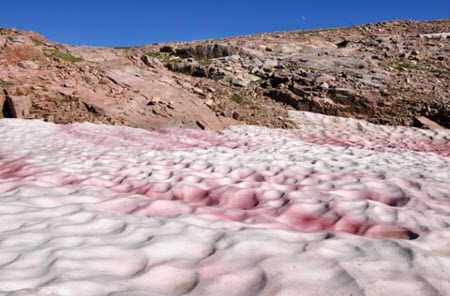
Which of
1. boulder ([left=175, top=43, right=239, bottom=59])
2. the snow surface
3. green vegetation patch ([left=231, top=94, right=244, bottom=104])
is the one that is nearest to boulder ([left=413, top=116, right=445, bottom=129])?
the snow surface

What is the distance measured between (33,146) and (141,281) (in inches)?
294

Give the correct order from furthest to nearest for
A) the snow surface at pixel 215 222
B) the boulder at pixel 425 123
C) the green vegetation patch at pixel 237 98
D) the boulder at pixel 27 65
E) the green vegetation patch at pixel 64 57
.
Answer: the green vegetation patch at pixel 237 98 → the green vegetation patch at pixel 64 57 → the boulder at pixel 27 65 → the boulder at pixel 425 123 → the snow surface at pixel 215 222

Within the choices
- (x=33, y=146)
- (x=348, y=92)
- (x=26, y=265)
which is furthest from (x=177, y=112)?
(x=26, y=265)

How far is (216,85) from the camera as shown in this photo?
19.7 meters

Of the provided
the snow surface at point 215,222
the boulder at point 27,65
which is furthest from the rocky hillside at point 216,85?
the snow surface at point 215,222

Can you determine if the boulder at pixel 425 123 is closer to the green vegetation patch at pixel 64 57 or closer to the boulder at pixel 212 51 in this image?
the boulder at pixel 212 51

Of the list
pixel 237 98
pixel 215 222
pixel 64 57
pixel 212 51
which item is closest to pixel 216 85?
pixel 237 98

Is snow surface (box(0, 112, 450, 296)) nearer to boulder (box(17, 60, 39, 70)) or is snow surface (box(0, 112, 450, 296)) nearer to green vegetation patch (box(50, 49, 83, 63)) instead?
boulder (box(17, 60, 39, 70))

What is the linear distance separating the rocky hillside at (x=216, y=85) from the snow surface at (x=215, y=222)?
4479 mm

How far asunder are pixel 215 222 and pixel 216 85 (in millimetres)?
→ 16457

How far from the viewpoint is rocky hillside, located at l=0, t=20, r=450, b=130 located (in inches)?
531

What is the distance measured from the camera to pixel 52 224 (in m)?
3.48

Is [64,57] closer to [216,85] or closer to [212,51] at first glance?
[216,85]

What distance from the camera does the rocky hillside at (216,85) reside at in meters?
13.5
